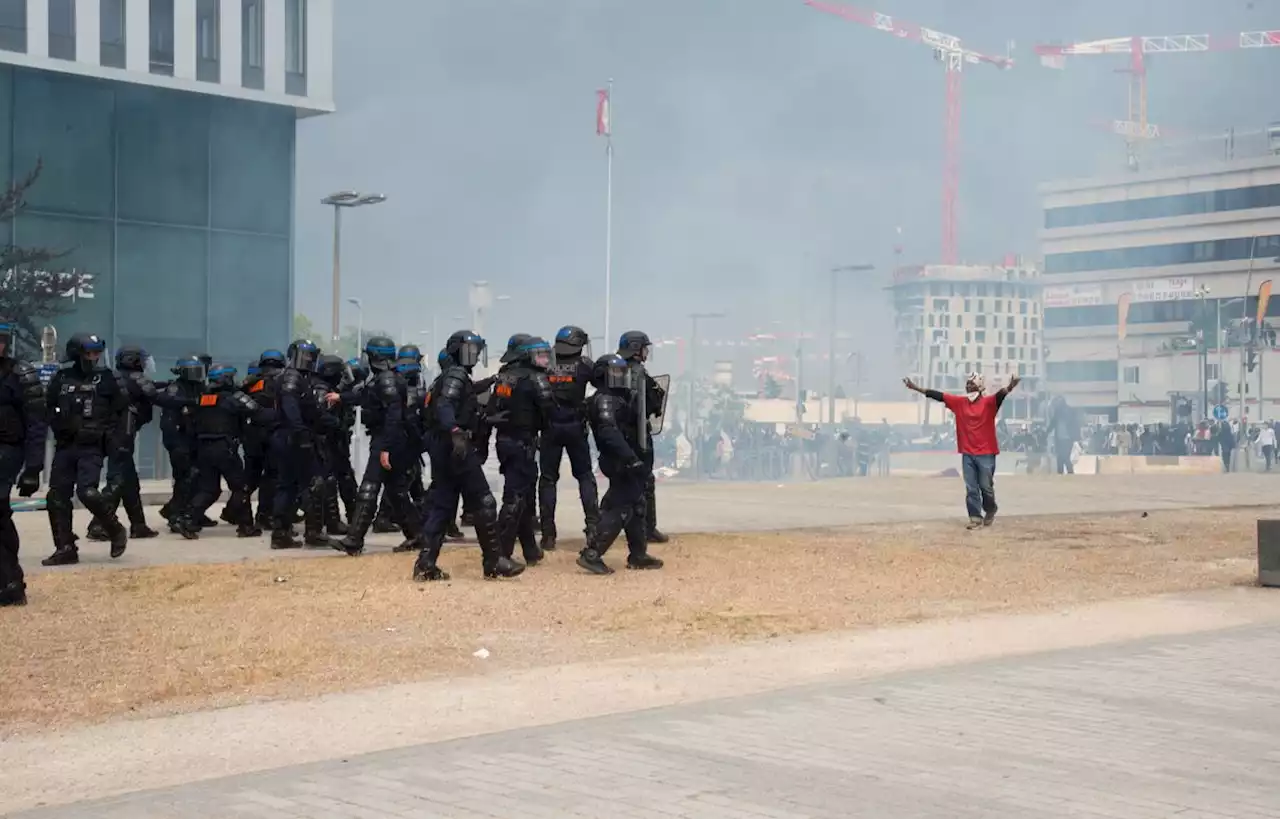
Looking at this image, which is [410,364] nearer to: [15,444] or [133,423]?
[133,423]

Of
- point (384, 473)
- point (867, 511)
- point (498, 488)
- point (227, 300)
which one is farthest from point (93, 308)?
point (384, 473)

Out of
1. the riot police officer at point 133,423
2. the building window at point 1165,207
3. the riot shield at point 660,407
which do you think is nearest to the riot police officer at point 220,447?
the riot police officer at point 133,423

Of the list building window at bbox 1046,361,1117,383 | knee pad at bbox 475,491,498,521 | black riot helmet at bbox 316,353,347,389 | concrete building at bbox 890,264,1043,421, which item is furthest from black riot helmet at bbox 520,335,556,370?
concrete building at bbox 890,264,1043,421

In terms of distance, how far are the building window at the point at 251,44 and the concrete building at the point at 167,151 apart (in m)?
0.04

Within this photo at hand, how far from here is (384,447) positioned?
1388 cm

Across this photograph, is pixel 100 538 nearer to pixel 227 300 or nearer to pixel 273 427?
pixel 273 427

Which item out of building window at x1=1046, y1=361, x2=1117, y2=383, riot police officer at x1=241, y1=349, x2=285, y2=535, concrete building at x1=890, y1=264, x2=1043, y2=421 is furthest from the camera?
concrete building at x1=890, y1=264, x2=1043, y2=421

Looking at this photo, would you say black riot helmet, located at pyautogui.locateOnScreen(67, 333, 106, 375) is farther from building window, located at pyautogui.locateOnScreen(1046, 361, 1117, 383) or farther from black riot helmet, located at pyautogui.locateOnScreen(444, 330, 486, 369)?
building window, located at pyautogui.locateOnScreen(1046, 361, 1117, 383)

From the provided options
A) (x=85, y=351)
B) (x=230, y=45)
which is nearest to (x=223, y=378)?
(x=85, y=351)

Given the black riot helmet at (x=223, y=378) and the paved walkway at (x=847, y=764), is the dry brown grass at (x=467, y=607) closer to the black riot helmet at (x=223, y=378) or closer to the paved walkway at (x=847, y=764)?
the paved walkway at (x=847, y=764)

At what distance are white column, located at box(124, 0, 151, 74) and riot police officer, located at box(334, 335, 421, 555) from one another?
73.3ft

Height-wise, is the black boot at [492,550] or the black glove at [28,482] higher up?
the black glove at [28,482]

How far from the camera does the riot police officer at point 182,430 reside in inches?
637

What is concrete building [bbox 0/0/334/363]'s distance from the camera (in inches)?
1328
